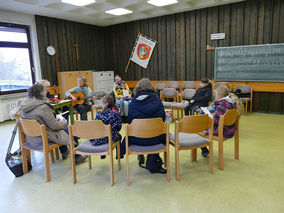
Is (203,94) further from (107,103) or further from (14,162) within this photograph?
(14,162)

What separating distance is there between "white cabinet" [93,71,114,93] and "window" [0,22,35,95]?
6.69 feet

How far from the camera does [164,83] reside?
7594 mm

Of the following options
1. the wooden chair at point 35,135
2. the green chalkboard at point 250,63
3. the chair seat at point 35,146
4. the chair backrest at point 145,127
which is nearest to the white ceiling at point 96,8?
the green chalkboard at point 250,63

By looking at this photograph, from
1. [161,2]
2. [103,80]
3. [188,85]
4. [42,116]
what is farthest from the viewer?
[103,80]

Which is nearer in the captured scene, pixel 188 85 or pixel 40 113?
pixel 40 113

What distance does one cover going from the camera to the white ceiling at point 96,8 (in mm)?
5605

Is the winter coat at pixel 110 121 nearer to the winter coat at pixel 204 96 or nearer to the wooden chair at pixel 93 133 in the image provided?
the wooden chair at pixel 93 133

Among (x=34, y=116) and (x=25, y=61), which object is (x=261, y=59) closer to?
(x=34, y=116)

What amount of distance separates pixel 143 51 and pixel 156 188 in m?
6.28

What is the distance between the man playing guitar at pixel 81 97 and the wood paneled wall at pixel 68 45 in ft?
7.77

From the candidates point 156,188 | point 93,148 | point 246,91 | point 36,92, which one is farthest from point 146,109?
point 246,91

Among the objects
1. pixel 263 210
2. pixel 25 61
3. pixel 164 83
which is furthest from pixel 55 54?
pixel 263 210

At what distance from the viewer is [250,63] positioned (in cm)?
615

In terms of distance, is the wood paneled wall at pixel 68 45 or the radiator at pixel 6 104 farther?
the wood paneled wall at pixel 68 45
